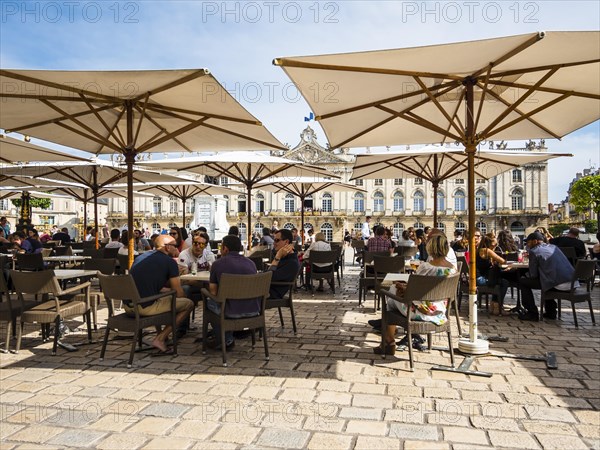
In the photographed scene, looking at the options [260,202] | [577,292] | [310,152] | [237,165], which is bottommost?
[577,292]

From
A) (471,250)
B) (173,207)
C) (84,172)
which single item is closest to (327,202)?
(173,207)

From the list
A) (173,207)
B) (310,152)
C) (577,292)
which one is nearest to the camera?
(577,292)

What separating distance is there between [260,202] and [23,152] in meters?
56.2

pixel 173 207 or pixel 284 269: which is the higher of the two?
pixel 173 207

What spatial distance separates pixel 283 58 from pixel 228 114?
1.74 m

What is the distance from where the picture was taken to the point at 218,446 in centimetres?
241

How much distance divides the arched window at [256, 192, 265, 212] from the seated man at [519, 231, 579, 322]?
5732cm

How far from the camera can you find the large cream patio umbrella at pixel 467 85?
3158mm

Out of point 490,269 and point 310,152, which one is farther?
point 310,152

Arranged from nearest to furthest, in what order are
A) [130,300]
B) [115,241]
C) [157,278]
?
[130,300]
[157,278]
[115,241]

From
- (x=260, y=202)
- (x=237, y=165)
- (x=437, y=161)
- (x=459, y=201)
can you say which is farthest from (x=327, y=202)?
(x=437, y=161)

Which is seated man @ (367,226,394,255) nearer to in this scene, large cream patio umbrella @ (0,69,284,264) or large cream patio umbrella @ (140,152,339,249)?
large cream patio umbrella @ (140,152,339,249)

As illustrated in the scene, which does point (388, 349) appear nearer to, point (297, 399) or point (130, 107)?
point (297, 399)

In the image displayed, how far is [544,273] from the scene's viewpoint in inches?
219
